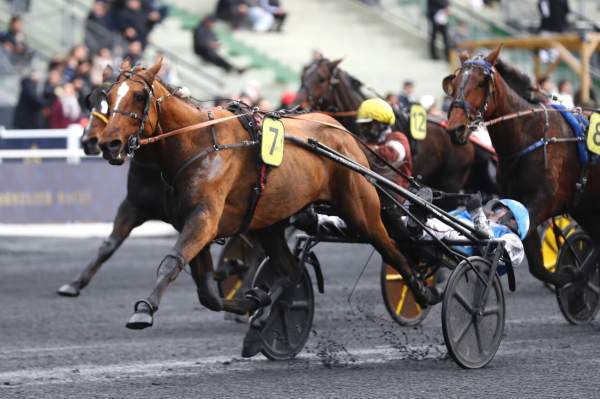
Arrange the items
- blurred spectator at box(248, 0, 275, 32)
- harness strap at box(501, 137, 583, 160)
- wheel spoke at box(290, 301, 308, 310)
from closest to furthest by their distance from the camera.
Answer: wheel spoke at box(290, 301, 308, 310)
harness strap at box(501, 137, 583, 160)
blurred spectator at box(248, 0, 275, 32)

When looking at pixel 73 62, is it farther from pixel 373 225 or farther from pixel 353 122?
pixel 373 225

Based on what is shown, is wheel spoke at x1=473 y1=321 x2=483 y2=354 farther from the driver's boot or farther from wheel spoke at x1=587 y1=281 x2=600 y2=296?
wheel spoke at x1=587 y1=281 x2=600 y2=296

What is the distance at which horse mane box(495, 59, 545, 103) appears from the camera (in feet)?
33.8

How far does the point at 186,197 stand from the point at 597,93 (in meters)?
16.7

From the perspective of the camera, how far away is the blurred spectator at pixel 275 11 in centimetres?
2694

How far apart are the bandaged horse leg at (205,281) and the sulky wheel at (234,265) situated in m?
2.19

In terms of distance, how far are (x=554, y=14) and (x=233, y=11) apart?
5893 mm

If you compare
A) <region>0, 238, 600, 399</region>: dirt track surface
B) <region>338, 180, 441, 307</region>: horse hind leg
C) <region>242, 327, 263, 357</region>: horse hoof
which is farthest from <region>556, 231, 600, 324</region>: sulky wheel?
<region>242, 327, 263, 357</region>: horse hoof

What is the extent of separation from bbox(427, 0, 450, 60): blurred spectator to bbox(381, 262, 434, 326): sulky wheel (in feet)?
52.7

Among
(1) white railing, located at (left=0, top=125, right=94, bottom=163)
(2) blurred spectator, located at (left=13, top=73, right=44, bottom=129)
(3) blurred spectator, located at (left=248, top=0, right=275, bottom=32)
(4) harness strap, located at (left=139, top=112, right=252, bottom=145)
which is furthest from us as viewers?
(3) blurred spectator, located at (left=248, top=0, right=275, bottom=32)

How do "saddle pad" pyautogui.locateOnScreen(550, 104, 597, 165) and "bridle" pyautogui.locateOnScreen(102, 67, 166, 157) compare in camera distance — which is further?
"saddle pad" pyautogui.locateOnScreen(550, 104, 597, 165)

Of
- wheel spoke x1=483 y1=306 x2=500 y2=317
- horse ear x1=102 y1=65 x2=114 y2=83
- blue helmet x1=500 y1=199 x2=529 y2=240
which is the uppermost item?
horse ear x1=102 y1=65 x2=114 y2=83

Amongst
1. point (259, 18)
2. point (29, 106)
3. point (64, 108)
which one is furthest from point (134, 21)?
point (259, 18)

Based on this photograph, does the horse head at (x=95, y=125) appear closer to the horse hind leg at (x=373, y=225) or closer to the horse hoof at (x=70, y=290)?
the horse hind leg at (x=373, y=225)
